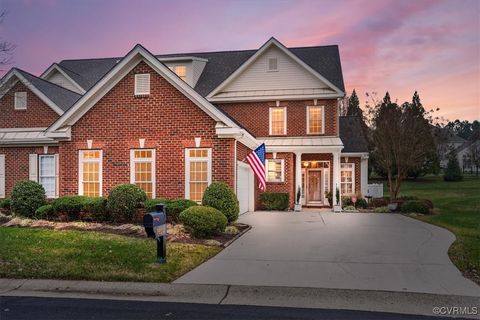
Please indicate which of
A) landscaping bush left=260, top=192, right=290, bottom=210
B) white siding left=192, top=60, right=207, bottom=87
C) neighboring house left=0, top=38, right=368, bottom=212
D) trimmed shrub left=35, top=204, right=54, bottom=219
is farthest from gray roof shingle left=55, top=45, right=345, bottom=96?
trimmed shrub left=35, top=204, right=54, bottom=219

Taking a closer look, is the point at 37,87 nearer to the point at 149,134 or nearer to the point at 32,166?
the point at 32,166

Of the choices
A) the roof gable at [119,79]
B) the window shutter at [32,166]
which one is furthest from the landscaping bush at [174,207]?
the window shutter at [32,166]

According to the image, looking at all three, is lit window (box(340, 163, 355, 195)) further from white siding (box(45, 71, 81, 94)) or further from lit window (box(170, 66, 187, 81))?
white siding (box(45, 71, 81, 94))

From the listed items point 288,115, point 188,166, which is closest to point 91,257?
point 188,166

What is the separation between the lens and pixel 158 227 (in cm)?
863

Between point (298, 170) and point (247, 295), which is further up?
point (298, 170)

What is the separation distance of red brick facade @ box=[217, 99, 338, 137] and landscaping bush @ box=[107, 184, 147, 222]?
1006cm

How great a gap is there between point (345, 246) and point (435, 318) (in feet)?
17.6

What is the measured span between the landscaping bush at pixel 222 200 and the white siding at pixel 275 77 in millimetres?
10384

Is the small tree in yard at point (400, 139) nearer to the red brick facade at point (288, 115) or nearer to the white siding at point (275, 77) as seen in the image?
the red brick facade at point (288, 115)

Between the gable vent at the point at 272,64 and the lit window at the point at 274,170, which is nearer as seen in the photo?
the lit window at the point at 274,170

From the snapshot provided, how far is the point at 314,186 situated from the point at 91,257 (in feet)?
57.5

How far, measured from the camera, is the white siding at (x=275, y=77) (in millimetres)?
23000

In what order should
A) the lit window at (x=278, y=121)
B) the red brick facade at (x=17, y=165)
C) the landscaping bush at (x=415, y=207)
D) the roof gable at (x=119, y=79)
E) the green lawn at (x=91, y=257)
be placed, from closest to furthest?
the green lawn at (x=91, y=257) → the roof gable at (x=119, y=79) → the red brick facade at (x=17, y=165) → the landscaping bush at (x=415, y=207) → the lit window at (x=278, y=121)
